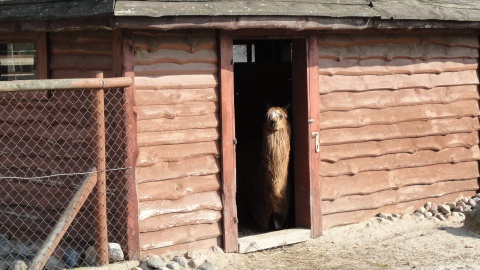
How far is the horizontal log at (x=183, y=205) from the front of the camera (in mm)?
9477

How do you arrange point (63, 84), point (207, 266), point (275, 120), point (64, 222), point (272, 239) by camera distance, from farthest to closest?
point (275, 120)
point (272, 239)
point (207, 266)
point (64, 222)
point (63, 84)

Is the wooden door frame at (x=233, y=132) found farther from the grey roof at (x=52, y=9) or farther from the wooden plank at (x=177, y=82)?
the grey roof at (x=52, y=9)

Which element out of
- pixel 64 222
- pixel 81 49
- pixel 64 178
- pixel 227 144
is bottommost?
pixel 64 222

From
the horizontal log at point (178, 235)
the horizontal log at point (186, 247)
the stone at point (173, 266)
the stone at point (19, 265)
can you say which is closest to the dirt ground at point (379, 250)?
the horizontal log at point (186, 247)

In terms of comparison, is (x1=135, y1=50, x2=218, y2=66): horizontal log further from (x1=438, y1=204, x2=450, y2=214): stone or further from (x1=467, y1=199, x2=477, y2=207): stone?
(x1=467, y1=199, x2=477, y2=207): stone

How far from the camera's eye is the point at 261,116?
13.2 m

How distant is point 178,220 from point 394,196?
3545 mm

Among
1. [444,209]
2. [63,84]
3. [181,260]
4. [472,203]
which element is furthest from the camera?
[472,203]

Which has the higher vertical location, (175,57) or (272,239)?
(175,57)

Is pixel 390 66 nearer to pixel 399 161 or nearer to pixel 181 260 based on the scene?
pixel 399 161

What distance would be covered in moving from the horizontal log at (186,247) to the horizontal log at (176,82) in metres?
1.74

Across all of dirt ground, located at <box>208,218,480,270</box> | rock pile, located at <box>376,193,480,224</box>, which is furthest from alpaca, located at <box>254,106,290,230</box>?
rock pile, located at <box>376,193,480,224</box>

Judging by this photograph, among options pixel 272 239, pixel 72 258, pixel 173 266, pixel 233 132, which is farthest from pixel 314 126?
pixel 72 258

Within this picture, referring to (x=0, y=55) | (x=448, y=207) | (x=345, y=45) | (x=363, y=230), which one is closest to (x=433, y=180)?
(x=448, y=207)
